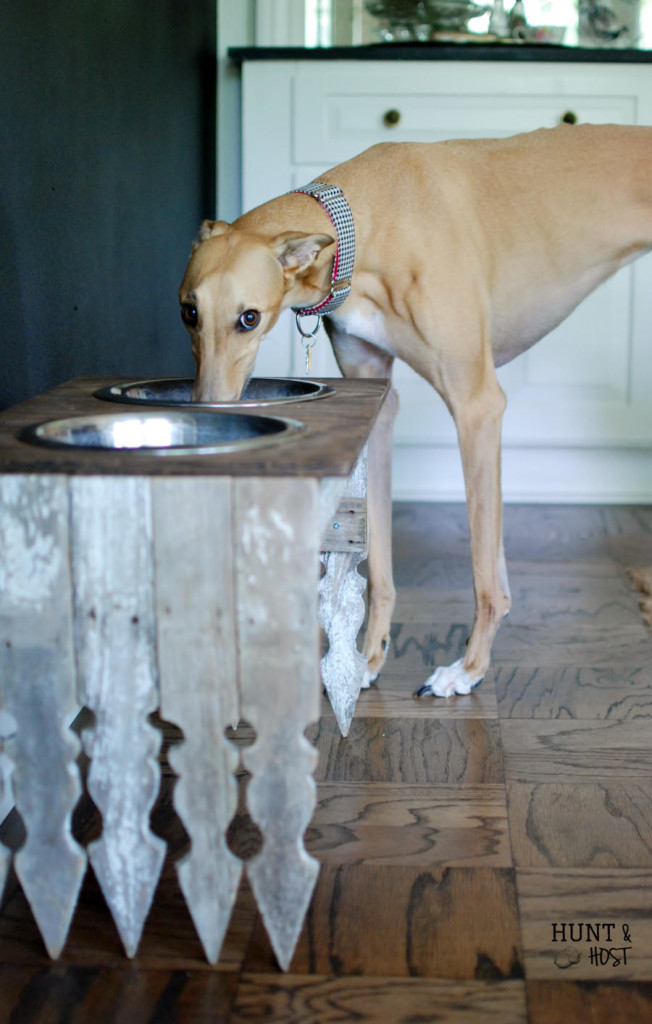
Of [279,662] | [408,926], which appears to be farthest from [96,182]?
[408,926]

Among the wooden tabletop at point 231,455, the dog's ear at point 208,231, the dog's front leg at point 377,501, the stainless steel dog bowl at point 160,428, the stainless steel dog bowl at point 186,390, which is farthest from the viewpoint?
the dog's front leg at point 377,501

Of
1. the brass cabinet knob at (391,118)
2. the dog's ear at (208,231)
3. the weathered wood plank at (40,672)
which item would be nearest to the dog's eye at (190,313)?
the dog's ear at (208,231)

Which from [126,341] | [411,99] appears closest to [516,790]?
[126,341]

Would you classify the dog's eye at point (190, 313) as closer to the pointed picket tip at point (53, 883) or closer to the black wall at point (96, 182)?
the black wall at point (96, 182)

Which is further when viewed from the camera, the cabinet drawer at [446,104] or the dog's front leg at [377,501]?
the cabinet drawer at [446,104]

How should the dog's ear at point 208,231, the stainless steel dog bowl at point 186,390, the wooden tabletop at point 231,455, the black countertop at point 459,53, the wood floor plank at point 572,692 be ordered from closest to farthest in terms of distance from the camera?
the wooden tabletop at point 231,455, the stainless steel dog bowl at point 186,390, the dog's ear at point 208,231, the wood floor plank at point 572,692, the black countertop at point 459,53

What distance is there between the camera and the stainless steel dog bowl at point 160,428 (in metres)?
0.99

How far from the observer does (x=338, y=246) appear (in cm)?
138

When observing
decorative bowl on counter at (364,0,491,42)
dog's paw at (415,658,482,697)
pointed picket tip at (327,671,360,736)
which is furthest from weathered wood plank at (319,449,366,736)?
Answer: decorative bowl on counter at (364,0,491,42)

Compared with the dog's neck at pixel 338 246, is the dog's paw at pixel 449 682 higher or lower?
lower

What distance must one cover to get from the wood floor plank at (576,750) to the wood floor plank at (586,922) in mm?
226

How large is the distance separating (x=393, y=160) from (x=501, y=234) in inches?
8.0

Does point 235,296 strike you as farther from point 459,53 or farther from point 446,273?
point 459,53

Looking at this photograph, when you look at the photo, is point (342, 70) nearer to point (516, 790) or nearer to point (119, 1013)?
point (516, 790)
